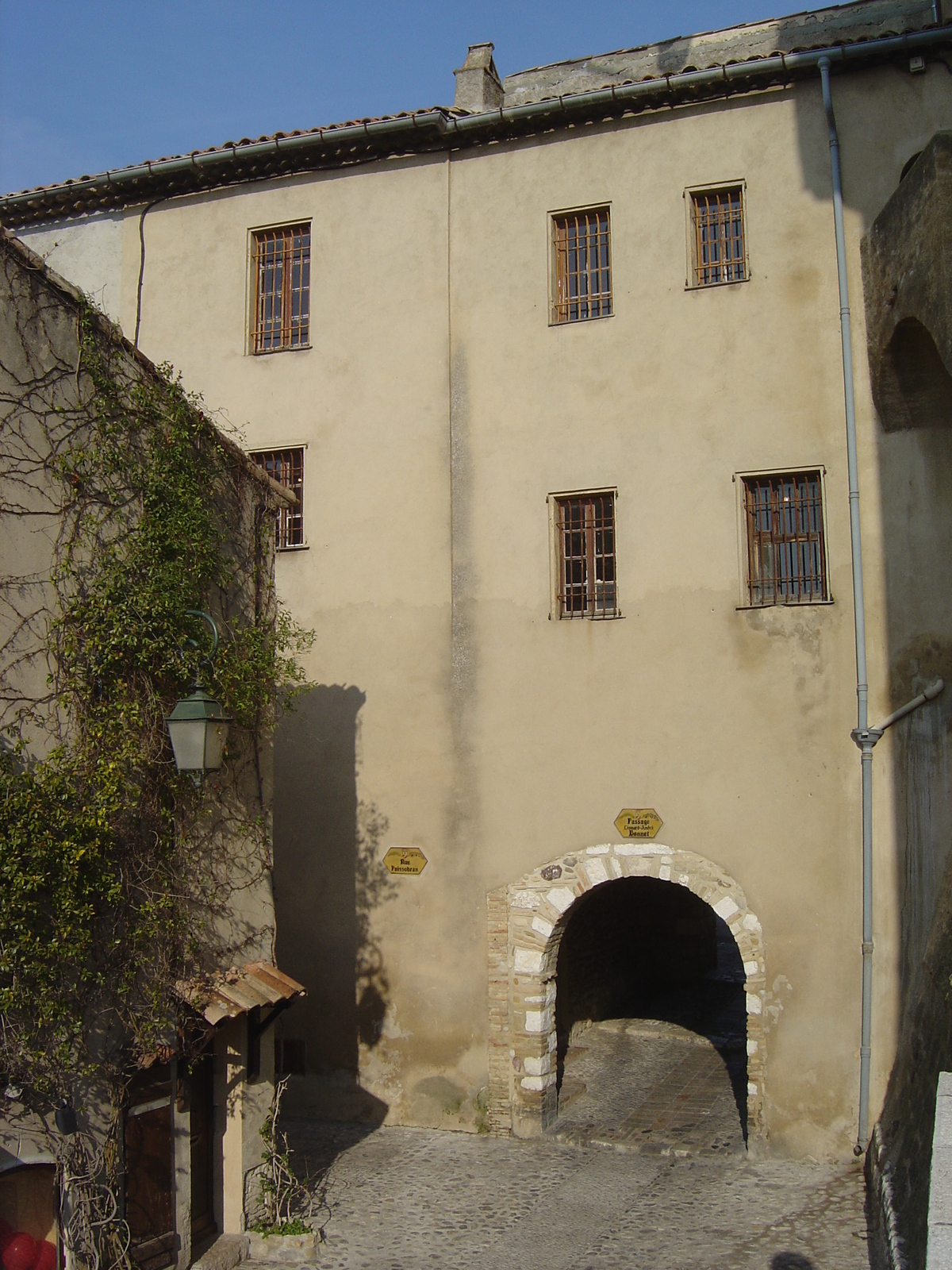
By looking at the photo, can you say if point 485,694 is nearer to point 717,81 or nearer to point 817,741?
point 817,741

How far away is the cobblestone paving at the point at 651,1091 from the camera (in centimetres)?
1103

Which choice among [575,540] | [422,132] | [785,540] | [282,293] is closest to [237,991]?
[575,540]

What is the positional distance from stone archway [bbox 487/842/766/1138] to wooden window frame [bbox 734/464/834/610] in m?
2.44

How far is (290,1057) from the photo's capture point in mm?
12164

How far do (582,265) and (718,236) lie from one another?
138 cm

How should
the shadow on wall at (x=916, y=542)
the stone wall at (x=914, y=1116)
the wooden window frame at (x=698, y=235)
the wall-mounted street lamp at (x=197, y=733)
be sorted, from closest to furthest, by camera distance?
1. the stone wall at (x=914, y=1116)
2. the wall-mounted street lamp at (x=197, y=733)
3. the shadow on wall at (x=916, y=542)
4. the wooden window frame at (x=698, y=235)

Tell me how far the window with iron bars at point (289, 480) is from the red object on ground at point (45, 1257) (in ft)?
24.2

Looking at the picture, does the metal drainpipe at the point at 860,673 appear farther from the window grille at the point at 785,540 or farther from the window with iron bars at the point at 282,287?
the window with iron bars at the point at 282,287

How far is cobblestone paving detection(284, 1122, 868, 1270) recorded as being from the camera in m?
8.43

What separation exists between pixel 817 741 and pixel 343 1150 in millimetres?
5751

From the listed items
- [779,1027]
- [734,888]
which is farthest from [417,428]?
[779,1027]

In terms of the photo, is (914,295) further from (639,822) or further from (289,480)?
(289,480)

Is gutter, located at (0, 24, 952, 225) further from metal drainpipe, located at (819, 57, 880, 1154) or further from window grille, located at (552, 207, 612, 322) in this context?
window grille, located at (552, 207, 612, 322)

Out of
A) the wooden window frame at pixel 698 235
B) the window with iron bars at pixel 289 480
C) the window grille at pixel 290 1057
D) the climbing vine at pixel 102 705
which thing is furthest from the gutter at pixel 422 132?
the window grille at pixel 290 1057
